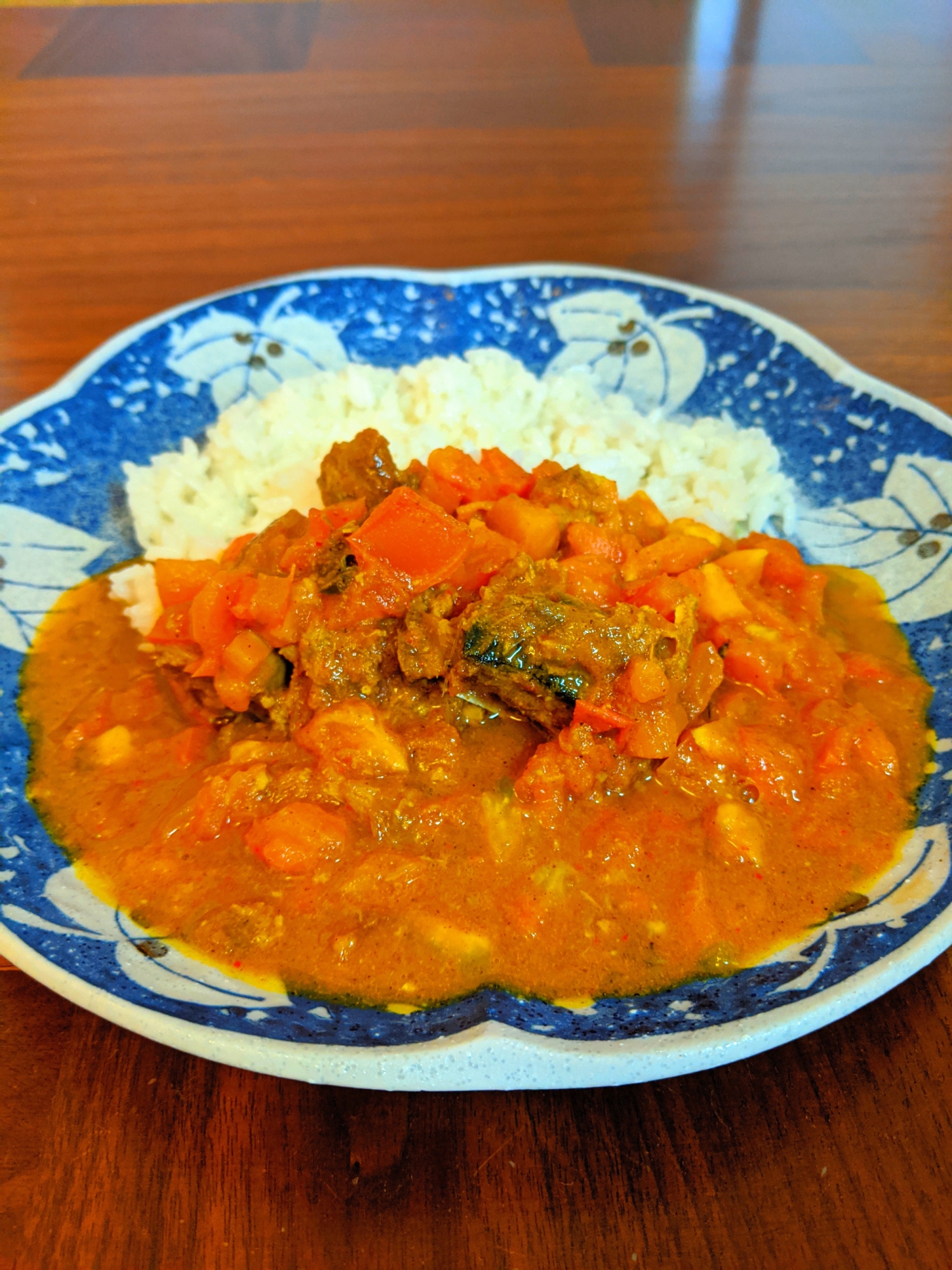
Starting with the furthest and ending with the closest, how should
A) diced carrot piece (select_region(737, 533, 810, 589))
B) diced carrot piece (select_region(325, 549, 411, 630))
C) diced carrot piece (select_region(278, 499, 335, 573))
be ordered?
diced carrot piece (select_region(737, 533, 810, 589))
diced carrot piece (select_region(278, 499, 335, 573))
diced carrot piece (select_region(325, 549, 411, 630))

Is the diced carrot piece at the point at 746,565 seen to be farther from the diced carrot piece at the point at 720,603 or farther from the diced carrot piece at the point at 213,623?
the diced carrot piece at the point at 213,623

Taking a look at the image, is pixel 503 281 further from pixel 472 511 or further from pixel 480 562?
pixel 480 562

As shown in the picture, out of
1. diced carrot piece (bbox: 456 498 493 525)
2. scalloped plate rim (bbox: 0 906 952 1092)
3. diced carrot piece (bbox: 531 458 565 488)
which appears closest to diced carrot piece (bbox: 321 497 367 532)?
diced carrot piece (bbox: 456 498 493 525)

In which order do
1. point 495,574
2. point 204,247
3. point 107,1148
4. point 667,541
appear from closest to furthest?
1. point 107,1148
2. point 495,574
3. point 667,541
4. point 204,247

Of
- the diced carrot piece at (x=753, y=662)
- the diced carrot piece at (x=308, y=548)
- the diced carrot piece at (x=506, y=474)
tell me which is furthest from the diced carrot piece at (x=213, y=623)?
Result: the diced carrot piece at (x=753, y=662)

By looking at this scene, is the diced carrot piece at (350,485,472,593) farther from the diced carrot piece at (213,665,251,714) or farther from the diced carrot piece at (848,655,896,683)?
the diced carrot piece at (848,655,896,683)

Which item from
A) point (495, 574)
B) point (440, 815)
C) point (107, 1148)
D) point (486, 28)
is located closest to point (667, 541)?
point (495, 574)

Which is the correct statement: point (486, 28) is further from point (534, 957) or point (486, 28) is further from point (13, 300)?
point (534, 957)
